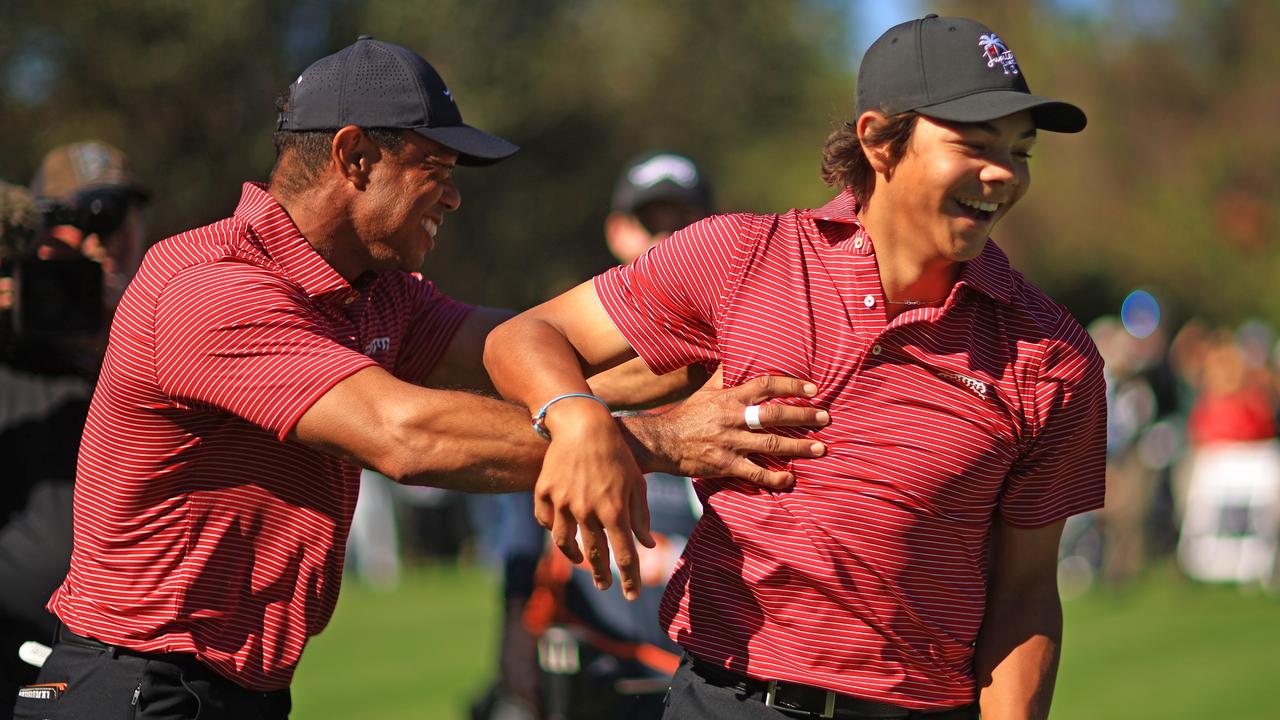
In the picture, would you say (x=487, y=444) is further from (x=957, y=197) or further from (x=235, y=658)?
(x=957, y=197)

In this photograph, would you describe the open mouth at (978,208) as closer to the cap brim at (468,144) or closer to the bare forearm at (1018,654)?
the bare forearm at (1018,654)

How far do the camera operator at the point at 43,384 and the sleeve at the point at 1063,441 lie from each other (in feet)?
9.92

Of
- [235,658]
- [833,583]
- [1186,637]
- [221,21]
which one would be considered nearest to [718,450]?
[833,583]

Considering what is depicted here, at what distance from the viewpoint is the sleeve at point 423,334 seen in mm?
4484

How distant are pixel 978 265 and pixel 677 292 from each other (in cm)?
75

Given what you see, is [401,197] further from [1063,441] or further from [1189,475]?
[1189,475]

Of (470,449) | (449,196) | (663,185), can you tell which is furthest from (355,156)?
(663,185)

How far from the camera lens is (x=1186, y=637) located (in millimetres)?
13289

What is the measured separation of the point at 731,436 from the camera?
3598 mm

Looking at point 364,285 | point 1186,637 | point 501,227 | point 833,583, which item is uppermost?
point 501,227

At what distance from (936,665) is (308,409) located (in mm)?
1629

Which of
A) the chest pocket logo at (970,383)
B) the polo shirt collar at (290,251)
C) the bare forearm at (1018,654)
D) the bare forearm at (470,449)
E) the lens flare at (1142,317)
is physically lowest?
the bare forearm at (1018,654)

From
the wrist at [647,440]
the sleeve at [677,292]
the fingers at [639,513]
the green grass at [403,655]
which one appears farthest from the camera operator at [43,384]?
the green grass at [403,655]

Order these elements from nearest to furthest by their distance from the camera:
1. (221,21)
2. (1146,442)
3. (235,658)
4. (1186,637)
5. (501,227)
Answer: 1. (235,658)
2. (1186,637)
3. (1146,442)
4. (221,21)
5. (501,227)
